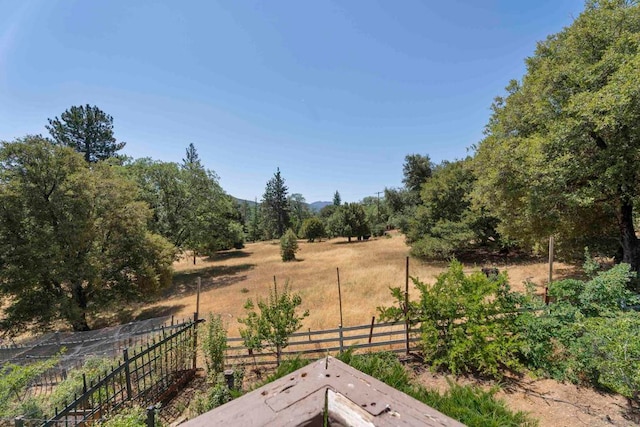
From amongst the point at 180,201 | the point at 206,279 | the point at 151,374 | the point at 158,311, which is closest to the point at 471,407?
the point at 151,374

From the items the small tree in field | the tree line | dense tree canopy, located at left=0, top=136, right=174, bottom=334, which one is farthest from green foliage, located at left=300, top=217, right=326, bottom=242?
the small tree in field

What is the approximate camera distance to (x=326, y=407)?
92 cm

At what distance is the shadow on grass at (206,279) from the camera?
1980cm

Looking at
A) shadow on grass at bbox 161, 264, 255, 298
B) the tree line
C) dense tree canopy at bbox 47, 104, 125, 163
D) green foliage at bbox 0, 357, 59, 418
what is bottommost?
shadow on grass at bbox 161, 264, 255, 298

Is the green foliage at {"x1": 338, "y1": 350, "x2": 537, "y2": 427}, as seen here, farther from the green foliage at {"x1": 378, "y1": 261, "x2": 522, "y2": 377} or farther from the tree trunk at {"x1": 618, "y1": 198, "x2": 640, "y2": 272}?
the tree trunk at {"x1": 618, "y1": 198, "x2": 640, "y2": 272}

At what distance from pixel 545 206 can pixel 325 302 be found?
9.80m

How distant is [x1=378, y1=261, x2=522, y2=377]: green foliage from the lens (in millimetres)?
5793

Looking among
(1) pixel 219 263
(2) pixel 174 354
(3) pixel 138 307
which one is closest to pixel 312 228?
(1) pixel 219 263

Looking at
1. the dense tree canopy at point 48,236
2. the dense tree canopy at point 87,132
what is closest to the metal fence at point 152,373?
the dense tree canopy at point 48,236

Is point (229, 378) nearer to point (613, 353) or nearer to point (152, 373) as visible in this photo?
point (152, 373)

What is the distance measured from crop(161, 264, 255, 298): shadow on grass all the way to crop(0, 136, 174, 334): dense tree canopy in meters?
5.55

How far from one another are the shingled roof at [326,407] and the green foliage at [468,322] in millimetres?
5840

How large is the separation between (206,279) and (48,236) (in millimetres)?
12343

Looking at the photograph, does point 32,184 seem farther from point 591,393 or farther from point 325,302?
point 591,393
